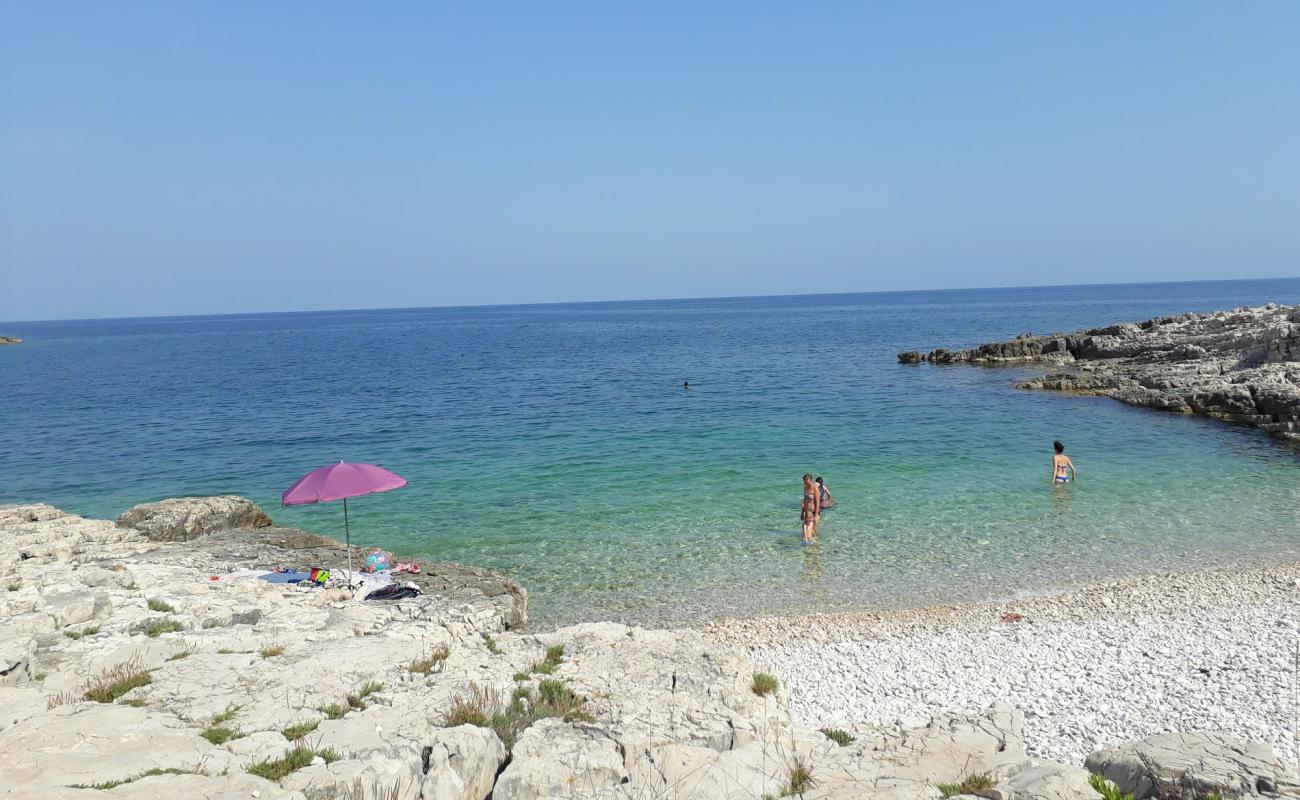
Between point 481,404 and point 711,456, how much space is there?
2067 cm

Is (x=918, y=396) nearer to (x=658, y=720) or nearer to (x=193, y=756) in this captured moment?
(x=658, y=720)

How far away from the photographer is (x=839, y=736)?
830 cm

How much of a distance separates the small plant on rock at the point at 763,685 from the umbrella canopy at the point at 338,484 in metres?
7.95

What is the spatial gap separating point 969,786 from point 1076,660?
22.2 ft

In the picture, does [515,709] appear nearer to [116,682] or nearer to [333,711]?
[333,711]

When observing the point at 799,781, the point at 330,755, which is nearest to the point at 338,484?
the point at 330,755

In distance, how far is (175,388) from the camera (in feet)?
192

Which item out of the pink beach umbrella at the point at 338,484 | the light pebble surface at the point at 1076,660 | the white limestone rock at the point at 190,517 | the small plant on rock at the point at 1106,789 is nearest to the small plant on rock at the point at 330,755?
the light pebble surface at the point at 1076,660

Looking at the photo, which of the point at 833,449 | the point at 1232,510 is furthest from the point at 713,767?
the point at 833,449

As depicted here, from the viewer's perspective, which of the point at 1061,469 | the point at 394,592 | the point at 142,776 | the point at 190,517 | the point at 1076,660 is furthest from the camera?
the point at 1061,469

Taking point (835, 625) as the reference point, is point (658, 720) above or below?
above

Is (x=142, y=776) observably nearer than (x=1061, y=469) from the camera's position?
Yes

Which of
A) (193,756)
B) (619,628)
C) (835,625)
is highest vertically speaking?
(193,756)

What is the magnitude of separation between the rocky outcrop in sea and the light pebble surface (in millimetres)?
20393
